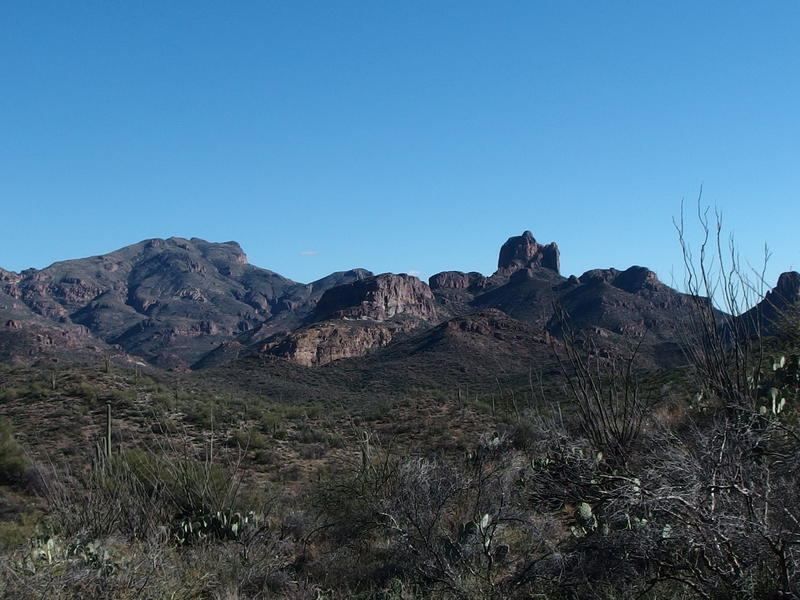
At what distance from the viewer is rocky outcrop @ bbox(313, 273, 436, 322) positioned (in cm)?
10556

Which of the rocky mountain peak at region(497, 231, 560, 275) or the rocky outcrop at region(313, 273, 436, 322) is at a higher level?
the rocky mountain peak at region(497, 231, 560, 275)

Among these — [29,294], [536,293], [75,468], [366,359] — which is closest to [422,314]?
[536,293]

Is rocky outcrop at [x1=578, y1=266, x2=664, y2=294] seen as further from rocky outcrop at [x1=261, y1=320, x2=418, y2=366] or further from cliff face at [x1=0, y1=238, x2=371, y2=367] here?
cliff face at [x1=0, y1=238, x2=371, y2=367]

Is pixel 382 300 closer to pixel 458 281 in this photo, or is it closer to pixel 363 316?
pixel 363 316

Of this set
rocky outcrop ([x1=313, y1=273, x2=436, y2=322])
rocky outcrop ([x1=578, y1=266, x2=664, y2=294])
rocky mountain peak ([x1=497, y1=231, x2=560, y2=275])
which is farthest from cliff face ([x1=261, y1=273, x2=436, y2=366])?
rocky mountain peak ([x1=497, y1=231, x2=560, y2=275])

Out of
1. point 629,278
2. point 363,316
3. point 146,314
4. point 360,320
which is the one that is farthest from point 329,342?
point 146,314

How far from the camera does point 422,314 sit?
110250 mm

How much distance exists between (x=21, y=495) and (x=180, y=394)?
16966 mm

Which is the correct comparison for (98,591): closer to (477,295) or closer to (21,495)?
(21,495)

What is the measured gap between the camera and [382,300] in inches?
4377

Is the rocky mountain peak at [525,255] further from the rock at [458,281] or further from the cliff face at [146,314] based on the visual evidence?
the cliff face at [146,314]

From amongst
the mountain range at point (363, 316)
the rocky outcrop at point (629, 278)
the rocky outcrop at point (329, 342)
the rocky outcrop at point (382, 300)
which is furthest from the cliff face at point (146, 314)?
the rocky outcrop at point (629, 278)

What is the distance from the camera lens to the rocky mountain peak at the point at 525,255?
495ft

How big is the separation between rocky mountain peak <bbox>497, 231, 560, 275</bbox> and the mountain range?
0.26 meters
